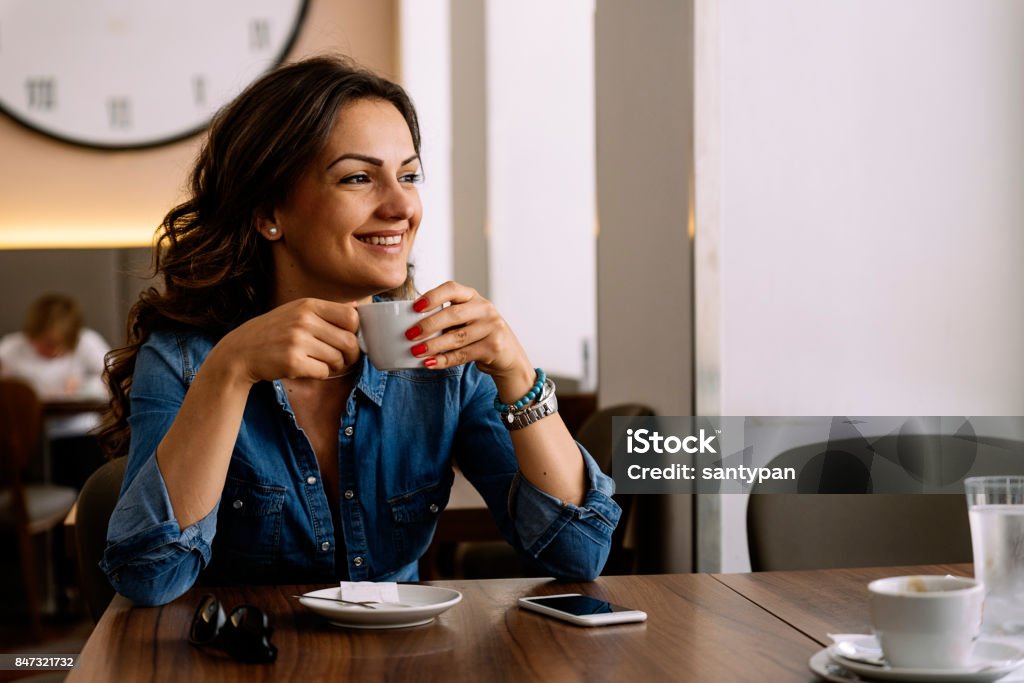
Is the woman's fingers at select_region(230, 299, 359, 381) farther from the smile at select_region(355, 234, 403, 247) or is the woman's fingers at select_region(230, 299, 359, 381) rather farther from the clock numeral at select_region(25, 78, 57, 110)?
the clock numeral at select_region(25, 78, 57, 110)

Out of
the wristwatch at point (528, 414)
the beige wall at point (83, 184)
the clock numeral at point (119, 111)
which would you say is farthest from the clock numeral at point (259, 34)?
the wristwatch at point (528, 414)

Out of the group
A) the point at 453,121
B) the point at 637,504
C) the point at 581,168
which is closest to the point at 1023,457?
the point at 637,504

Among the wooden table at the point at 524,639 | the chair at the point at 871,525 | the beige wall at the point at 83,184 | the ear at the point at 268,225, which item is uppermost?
the beige wall at the point at 83,184

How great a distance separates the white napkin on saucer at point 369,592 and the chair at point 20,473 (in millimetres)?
2505

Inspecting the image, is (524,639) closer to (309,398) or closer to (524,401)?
(524,401)

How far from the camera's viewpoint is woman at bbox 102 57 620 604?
1.06m

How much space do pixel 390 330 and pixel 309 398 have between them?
0.34 metres

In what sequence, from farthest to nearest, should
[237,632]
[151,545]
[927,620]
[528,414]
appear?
1. [528,414]
2. [151,545]
3. [237,632]
4. [927,620]

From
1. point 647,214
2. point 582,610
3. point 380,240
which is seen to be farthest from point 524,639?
point 647,214

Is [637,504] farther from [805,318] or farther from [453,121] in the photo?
[453,121]

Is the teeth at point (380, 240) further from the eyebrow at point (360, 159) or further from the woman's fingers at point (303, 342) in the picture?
the woman's fingers at point (303, 342)

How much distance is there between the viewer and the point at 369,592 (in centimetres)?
94

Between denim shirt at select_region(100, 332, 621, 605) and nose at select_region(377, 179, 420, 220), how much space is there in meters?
0.17

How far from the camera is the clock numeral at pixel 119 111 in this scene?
15.6ft
